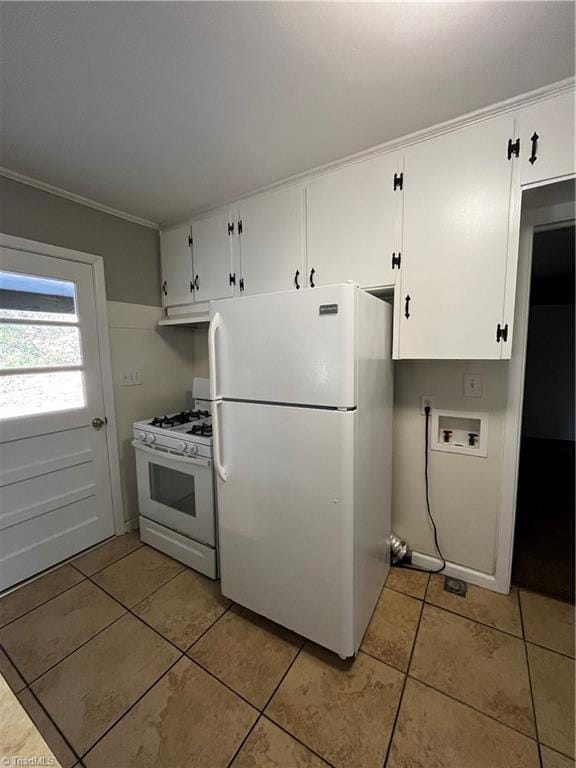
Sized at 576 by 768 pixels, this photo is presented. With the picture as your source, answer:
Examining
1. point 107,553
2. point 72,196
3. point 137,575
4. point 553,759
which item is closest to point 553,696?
point 553,759

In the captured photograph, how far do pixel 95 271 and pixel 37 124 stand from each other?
914mm

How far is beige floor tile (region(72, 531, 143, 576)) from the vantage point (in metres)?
2.14

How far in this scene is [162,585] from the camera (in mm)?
1964

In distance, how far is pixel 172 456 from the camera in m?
2.07

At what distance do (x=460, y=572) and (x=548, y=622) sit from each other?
0.43 meters

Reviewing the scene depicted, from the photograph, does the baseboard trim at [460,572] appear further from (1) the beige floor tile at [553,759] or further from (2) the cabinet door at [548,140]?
(2) the cabinet door at [548,140]

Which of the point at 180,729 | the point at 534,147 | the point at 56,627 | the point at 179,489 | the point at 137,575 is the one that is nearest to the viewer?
the point at 180,729

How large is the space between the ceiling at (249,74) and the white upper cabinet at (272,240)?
0.23 m

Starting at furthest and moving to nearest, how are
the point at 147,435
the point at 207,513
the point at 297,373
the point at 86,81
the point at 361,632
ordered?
the point at 147,435, the point at 207,513, the point at 361,632, the point at 297,373, the point at 86,81

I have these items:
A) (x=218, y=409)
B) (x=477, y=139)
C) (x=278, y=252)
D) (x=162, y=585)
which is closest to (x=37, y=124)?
(x=278, y=252)

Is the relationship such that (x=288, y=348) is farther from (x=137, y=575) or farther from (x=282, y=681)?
(x=137, y=575)

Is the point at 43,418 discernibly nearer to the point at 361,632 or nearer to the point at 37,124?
the point at 37,124

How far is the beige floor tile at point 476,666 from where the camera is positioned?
127cm

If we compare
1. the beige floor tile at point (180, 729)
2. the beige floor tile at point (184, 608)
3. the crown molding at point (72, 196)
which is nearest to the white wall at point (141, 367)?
the crown molding at point (72, 196)
